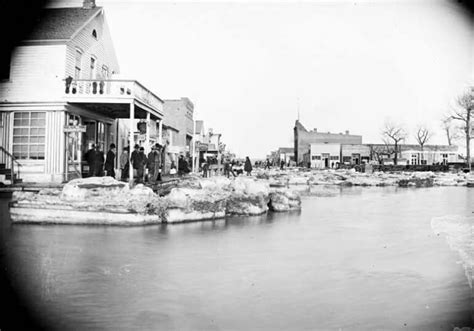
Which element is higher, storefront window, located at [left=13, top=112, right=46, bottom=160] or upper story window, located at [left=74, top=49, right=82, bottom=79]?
upper story window, located at [left=74, top=49, right=82, bottom=79]

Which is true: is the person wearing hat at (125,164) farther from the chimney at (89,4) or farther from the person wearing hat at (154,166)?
the chimney at (89,4)

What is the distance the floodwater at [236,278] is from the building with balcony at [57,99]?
23.4 feet

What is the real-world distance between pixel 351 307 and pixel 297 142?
9469cm

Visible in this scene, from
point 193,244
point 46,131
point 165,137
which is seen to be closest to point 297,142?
point 165,137

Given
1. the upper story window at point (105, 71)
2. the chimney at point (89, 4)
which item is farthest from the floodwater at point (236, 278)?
the upper story window at point (105, 71)

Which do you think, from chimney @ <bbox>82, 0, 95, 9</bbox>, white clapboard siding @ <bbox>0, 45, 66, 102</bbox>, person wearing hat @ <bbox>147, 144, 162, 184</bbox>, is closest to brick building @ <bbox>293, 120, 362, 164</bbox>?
person wearing hat @ <bbox>147, 144, 162, 184</bbox>

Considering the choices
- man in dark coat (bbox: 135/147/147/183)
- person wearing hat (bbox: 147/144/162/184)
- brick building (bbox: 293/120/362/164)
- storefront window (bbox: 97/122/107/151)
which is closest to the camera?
man in dark coat (bbox: 135/147/147/183)

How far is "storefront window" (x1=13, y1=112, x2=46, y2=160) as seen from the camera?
14953 mm

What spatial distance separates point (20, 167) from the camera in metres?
14.7

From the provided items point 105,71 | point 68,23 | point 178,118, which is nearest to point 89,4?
point 68,23

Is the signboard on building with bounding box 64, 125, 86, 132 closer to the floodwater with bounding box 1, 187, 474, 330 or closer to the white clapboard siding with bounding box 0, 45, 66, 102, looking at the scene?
the white clapboard siding with bounding box 0, 45, 66, 102

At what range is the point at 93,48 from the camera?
19.4m

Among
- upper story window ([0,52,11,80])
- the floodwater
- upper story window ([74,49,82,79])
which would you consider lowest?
the floodwater

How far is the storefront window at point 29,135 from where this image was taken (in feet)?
49.1
